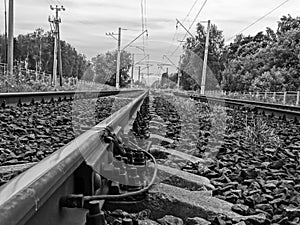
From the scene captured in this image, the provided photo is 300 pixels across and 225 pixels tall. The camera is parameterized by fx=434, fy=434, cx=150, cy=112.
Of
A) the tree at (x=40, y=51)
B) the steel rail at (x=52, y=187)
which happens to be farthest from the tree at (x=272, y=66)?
the tree at (x=40, y=51)

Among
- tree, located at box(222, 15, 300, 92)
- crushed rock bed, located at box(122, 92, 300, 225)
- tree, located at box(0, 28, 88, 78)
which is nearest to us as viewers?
crushed rock bed, located at box(122, 92, 300, 225)

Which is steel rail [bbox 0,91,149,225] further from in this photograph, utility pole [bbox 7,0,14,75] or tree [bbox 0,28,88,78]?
tree [bbox 0,28,88,78]

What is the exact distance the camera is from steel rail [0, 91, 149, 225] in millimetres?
992

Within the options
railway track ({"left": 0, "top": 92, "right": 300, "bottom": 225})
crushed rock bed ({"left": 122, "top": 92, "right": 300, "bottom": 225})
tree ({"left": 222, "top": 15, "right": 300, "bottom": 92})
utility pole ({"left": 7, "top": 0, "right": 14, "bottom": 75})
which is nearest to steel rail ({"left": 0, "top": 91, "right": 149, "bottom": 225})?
railway track ({"left": 0, "top": 92, "right": 300, "bottom": 225})

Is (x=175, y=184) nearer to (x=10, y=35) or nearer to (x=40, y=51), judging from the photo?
(x=10, y=35)

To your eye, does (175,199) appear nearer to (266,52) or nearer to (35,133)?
(35,133)

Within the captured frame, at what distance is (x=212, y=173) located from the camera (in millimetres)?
3340

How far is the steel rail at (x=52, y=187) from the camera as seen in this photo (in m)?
0.99

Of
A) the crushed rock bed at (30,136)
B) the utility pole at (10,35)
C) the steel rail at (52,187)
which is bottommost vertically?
the crushed rock bed at (30,136)

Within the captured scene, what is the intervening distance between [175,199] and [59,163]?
3.34ft

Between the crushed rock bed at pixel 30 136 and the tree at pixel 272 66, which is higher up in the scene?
the tree at pixel 272 66

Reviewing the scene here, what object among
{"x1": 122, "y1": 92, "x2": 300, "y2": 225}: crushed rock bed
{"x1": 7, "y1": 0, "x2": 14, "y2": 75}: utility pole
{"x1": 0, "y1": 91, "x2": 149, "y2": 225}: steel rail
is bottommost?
{"x1": 122, "y1": 92, "x2": 300, "y2": 225}: crushed rock bed

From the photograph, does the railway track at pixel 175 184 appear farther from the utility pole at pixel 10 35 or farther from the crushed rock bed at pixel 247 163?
the utility pole at pixel 10 35

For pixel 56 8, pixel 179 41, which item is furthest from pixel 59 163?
pixel 56 8
